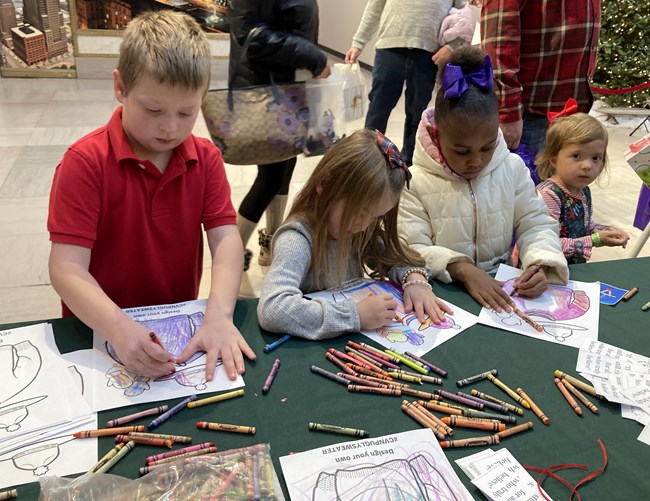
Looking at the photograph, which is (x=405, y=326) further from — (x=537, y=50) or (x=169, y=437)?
(x=537, y=50)

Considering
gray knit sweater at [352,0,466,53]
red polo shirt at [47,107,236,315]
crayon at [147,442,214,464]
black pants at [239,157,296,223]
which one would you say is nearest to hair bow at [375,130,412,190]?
red polo shirt at [47,107,236,315]

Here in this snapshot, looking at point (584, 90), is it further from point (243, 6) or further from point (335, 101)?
point (243, 6)

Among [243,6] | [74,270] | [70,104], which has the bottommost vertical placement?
[70,104]

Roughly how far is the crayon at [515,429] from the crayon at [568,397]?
0.34ft

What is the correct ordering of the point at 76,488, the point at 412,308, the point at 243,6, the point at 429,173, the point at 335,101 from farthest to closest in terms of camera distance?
the point at 335,101
the point at 243,6
the point at 429,173
the point at 412,308
the point at 76,488

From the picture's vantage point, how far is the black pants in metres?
2.41

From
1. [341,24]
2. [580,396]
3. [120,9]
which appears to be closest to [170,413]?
[580,396]

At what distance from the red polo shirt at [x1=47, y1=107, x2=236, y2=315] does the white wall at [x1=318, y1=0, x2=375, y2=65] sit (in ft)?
20.4

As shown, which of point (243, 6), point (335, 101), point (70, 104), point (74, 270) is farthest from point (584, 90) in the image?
point (70, 104)

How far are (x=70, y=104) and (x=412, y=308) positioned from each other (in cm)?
483

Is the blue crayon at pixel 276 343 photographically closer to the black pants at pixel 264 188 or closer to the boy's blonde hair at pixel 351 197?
the boy's blonde hair at pixel 351 197

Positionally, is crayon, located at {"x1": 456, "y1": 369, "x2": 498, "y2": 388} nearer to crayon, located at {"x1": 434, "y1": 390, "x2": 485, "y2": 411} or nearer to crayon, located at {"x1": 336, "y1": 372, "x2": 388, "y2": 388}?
crayon, located at {"x1": 434, "y1": 390, "x2": 485, "y2": 411}

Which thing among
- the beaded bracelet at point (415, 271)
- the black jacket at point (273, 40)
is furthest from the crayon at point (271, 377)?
the black jacket at point (273, 40)

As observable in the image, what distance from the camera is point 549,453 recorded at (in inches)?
35.4
